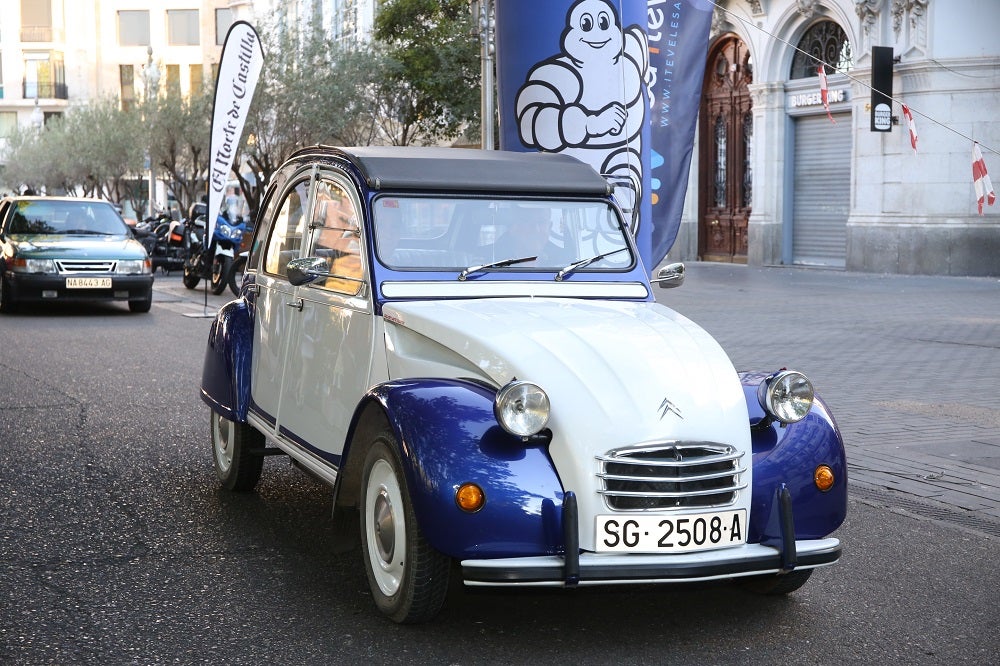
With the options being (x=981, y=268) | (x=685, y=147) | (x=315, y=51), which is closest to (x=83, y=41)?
(x=315, y=51)

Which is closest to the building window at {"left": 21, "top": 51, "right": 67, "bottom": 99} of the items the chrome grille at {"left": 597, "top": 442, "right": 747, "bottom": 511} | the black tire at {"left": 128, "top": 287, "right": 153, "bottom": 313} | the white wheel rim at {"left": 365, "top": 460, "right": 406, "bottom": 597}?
the black tire at {"left": 128, "top": 287, "right": 153, "bottom": 313}

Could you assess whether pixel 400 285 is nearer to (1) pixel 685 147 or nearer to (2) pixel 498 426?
(2) pixel 498 426

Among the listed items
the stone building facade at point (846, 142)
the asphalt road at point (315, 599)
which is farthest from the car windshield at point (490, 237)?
the stone building facade at point (846, 142)

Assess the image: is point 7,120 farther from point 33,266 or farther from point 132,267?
point 33,266

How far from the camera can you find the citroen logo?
14.2 feet

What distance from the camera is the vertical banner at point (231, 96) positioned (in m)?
16.3

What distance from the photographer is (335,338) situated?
550 centimetres

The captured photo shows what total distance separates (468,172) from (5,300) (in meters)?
13.3

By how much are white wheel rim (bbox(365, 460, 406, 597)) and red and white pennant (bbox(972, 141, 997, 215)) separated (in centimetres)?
1715

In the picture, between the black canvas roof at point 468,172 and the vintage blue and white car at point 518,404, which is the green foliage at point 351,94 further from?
the vintage blue and white car at point 518,404

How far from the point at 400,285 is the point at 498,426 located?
1130 mm

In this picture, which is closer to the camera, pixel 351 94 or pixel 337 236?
pixel 337 236

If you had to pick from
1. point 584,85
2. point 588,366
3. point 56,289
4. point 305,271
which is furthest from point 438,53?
point 588,366

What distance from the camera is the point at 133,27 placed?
8325cm
